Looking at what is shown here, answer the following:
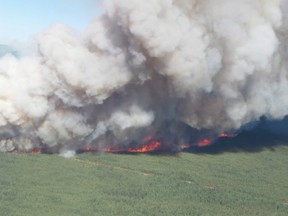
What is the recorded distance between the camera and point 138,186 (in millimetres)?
40094

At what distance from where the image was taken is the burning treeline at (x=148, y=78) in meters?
36.4

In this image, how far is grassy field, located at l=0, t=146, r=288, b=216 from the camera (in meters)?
34.5

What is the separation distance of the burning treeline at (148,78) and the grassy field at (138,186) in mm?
1993

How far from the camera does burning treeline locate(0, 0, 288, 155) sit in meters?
36.4

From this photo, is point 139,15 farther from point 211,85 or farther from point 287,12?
point 287,12

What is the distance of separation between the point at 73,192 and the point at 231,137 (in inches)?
1092

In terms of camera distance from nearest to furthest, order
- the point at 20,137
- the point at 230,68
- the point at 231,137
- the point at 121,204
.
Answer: the point at 121,204 → the point at 20,137 → the point at 230,68 → the point at 231,137

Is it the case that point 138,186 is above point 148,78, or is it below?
below

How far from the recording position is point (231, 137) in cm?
6056

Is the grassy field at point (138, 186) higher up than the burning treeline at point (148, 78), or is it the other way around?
the burning treeline at point (148, 78)

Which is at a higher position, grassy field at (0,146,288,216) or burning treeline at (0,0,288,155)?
burning treeline at (0,0,288,155)

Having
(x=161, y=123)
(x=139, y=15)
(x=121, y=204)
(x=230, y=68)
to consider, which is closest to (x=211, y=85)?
(x=230, y=68)

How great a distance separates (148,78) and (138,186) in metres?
7.97

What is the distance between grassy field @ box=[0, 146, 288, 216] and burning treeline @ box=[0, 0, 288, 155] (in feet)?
6.54
